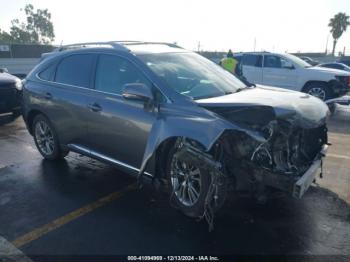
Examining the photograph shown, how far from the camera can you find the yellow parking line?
3582 millimetres

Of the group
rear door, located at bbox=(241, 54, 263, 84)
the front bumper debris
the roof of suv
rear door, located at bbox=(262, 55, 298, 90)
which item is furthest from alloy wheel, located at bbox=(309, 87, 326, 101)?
the front bumper debris

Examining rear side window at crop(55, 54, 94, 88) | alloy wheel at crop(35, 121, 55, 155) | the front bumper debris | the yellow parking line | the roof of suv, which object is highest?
the roof of suv

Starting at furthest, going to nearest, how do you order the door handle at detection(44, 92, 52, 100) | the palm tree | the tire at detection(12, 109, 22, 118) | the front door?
1. the palm tree
2. the tire at detection(12, 109, 22, 118)
3. the door handle at detection(44, 92, 52, 100)
4. the front door

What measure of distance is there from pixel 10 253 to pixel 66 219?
0.72 m

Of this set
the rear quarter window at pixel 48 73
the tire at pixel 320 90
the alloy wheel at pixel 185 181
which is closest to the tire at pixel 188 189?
the alloy wheel at pixel 185 181

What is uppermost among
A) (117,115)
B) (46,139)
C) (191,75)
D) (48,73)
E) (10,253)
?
(191,75)

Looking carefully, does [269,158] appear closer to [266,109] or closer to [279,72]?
[266,109]

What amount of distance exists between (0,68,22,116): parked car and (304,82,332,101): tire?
873cm

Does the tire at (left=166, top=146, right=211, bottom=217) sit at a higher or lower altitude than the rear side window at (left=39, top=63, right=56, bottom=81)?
lower

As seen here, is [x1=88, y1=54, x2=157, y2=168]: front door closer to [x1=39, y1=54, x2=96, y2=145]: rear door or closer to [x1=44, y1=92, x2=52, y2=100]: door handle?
[x1=39, y1=54, x2=96, y2=145]: rear door

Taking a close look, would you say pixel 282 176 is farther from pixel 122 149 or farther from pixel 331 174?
pixel 331 174

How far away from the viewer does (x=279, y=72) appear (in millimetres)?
12602

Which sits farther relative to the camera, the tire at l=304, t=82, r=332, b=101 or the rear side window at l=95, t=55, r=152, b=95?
the tire at l=304, t=82, r=332, b=101

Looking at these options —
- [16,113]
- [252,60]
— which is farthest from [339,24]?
[16,113]
